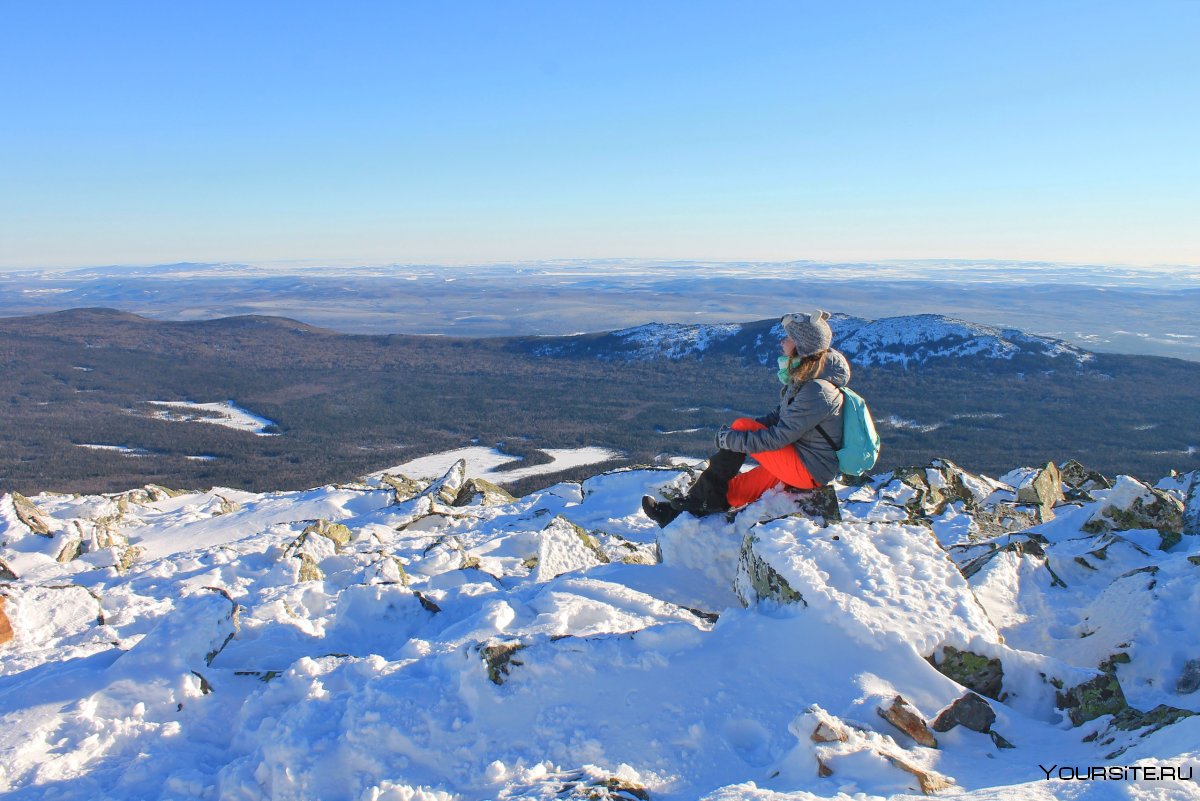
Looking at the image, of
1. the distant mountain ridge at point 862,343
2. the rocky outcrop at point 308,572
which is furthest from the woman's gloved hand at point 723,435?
the distant mountain ridge at point 862,343

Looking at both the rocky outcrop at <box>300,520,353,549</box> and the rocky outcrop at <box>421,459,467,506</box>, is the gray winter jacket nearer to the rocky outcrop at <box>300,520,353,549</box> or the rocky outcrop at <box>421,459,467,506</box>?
the rocky outcrop at <box>300,520,353,549</box>

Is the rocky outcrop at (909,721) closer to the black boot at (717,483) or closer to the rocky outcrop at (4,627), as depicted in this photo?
the black boot at (717,483)

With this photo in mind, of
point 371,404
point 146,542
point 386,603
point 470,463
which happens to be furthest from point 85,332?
point 386,603

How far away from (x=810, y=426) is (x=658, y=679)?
8.92ft

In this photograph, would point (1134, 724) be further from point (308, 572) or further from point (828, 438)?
point (308, 572)

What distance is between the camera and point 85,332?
481ft

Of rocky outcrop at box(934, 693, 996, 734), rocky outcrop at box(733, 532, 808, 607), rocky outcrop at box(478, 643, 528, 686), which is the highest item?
rocky outcrop at box(733, 532, 808, 607)

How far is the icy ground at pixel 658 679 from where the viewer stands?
12.4ft

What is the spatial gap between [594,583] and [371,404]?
299 feet

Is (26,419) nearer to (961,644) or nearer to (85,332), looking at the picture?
(85,332)

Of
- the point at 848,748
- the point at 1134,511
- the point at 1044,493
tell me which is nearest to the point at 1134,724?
the point at 848,748

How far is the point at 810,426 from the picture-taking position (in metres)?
6.26

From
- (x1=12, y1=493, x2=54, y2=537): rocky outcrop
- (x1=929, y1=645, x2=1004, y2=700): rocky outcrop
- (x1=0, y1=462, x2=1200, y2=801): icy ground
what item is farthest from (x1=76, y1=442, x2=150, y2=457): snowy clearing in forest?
(x1=929, y1=645, x2=1004, y2=700): rocky outcrop

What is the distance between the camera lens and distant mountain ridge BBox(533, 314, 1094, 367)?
106812mm
